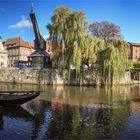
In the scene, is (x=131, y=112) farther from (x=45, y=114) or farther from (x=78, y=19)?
(x=78, y=19)

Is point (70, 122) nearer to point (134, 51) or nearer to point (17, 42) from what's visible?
point (134, 51)

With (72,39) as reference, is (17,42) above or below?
above

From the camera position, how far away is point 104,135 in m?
17.5

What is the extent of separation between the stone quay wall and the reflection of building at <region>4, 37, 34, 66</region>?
34483mm

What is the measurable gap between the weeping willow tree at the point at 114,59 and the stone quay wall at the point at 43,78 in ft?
11.2

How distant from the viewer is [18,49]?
314 feet

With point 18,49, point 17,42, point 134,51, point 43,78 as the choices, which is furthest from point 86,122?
point 17,42

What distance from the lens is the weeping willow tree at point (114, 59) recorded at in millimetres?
Answer: 48938

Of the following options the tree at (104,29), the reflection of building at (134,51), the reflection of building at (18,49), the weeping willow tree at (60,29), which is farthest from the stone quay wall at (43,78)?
the reflection of building at (18,49)

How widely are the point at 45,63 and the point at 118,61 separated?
53.6ft

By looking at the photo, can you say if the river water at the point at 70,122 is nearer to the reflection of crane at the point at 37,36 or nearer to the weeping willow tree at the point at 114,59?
the weeping willow tree at the point at 114,59

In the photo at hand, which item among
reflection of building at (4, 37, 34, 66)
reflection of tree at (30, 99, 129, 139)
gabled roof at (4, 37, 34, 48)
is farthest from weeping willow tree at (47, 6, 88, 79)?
gabled roof at (4, 37, 34, 48)

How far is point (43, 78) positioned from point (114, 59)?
14.1 meters

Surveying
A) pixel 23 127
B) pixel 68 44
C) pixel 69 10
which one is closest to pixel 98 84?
pixel 68 44
